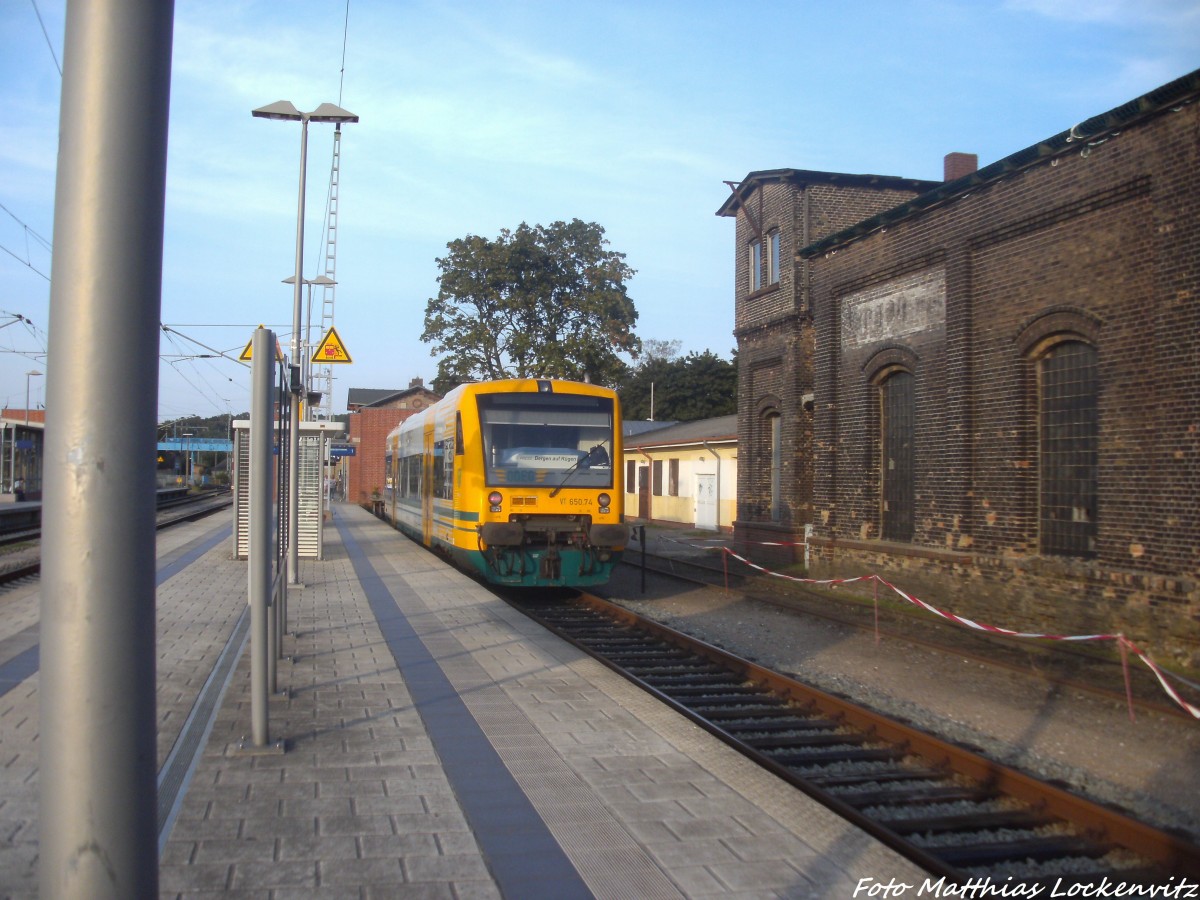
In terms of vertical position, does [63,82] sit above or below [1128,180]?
below

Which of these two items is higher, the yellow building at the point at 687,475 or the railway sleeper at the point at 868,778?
the yellow building at the point at 687,475

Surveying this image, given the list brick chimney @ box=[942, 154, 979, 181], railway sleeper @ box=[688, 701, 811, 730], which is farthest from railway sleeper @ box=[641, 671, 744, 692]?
brick chimney @ box=[942, 154, 979, 181]

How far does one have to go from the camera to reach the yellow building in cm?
3091

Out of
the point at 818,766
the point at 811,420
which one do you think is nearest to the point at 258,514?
the point at 818,766

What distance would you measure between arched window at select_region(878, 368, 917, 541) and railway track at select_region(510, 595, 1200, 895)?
23.8 feet

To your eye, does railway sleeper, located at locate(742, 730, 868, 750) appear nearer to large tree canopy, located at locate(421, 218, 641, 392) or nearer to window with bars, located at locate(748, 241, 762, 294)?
window with bars, located at locate(748, 241, 762, 294)

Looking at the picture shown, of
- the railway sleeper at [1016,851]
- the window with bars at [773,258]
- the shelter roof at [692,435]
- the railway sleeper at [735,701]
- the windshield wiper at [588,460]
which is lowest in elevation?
the railway sleeper at [735,701]

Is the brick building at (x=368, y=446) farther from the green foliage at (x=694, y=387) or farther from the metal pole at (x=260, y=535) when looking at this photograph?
the metal pole at (x=260, y=535)

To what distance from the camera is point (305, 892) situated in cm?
386

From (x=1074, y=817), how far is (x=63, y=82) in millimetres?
5590

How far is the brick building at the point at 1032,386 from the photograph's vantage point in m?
10.7

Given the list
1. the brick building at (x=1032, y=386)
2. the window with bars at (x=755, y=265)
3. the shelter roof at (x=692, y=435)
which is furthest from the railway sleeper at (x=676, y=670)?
the shelter roof at (x=692, y=435)

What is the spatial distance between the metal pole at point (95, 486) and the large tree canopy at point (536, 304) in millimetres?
29932

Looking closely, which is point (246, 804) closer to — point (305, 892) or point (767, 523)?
point (305, 892)
